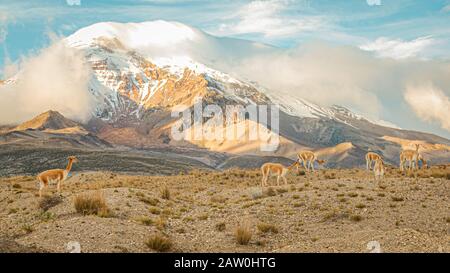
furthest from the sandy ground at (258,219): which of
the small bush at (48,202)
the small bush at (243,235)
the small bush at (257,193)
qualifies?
the small bush at (48,202)

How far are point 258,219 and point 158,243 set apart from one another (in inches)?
253

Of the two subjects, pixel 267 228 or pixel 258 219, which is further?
pixel 258 219

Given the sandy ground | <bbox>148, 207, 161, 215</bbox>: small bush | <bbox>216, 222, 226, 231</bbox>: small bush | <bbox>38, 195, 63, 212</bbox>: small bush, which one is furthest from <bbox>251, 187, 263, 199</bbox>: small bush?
<bbox>38, 195, 63, 212</bbox>: small bush

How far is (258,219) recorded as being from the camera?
928 inches

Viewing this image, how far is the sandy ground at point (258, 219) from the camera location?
56.9ft

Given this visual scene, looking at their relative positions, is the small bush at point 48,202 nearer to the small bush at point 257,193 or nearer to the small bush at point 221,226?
the small bush at point 221,226

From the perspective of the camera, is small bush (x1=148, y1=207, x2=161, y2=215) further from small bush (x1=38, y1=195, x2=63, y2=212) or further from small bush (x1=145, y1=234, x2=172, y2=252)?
small bush (x1=145, y1=234, x2=172, y2=252)

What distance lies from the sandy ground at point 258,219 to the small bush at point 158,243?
240 millimetres

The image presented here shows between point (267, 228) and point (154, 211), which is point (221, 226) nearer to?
point (267, 228)

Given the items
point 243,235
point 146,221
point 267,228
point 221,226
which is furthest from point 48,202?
point 267,228

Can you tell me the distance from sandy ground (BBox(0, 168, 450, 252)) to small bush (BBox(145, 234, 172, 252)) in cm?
24
